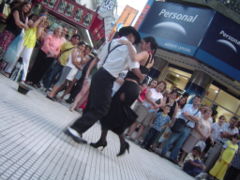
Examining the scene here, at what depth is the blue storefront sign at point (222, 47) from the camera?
16.5 meters

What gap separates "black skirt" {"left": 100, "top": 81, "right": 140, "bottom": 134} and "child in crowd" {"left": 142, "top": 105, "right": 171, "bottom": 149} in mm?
4349

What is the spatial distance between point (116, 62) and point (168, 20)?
50.2 ft

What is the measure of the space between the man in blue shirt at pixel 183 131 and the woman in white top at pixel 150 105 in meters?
0.70

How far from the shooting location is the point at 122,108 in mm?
4801

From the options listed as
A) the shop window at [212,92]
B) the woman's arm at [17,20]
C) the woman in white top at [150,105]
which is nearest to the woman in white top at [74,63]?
the woman's arm at [17,20]

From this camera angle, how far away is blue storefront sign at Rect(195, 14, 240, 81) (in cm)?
1651

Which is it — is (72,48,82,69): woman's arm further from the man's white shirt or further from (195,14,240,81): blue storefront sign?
(195,14,240,81): blue storefront sign

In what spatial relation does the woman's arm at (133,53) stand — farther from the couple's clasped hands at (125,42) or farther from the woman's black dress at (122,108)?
the woman's black dress at (122,108)

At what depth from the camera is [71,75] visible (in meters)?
8.77

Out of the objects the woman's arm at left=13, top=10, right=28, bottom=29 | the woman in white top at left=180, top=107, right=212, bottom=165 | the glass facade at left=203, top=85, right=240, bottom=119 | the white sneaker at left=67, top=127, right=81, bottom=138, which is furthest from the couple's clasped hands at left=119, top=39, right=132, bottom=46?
the glass facade at left=203, top=85, right=240, bottom=119

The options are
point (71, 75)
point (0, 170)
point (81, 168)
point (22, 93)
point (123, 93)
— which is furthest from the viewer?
point (71, 75)

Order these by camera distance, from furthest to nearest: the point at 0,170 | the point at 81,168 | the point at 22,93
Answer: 1. the point at 22,93
2. the point at 81,168
3. the point at 0,170

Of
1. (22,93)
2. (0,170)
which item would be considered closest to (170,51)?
(22,93)

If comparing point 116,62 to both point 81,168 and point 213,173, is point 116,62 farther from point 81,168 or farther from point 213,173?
point 213,173
